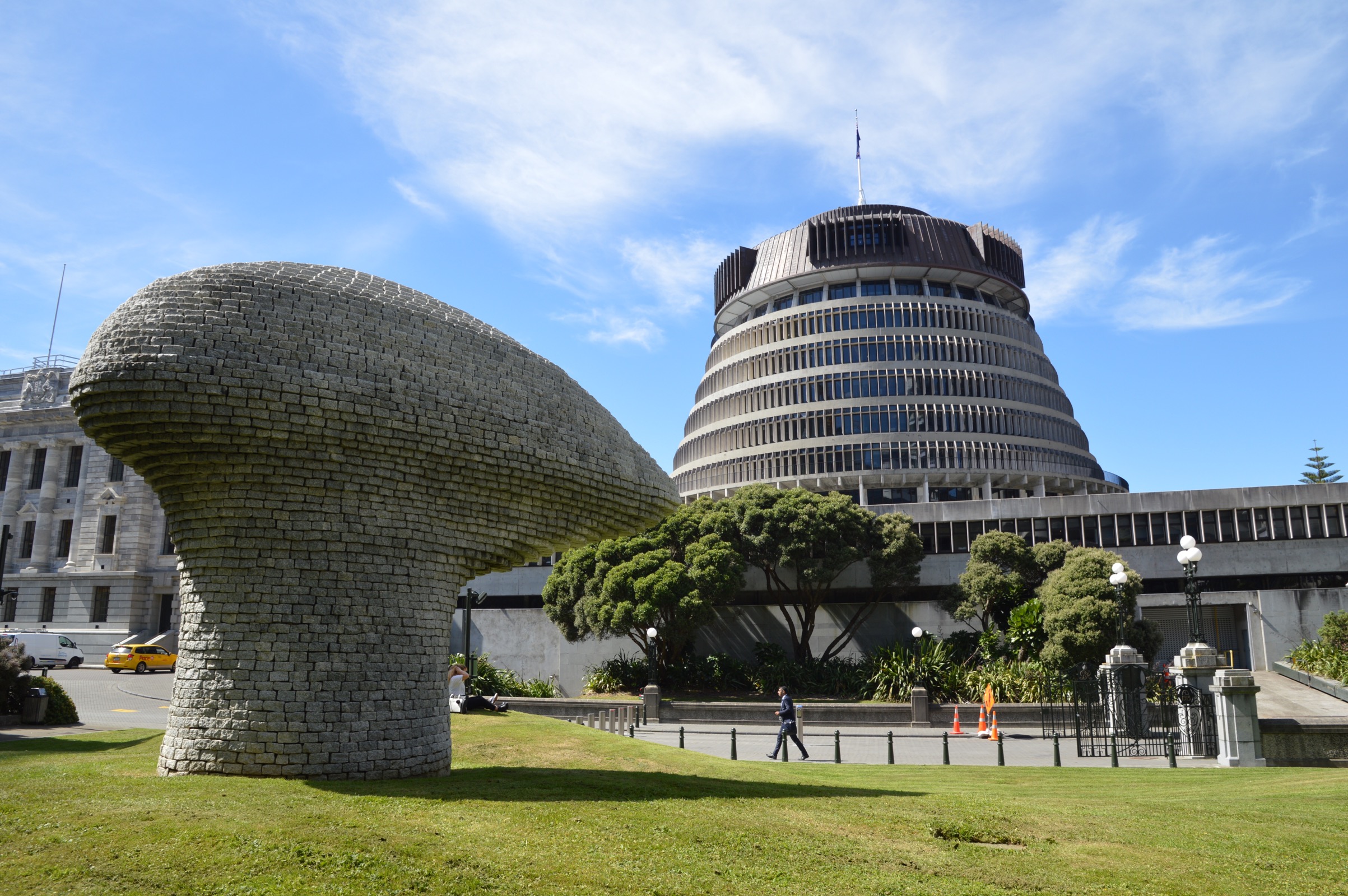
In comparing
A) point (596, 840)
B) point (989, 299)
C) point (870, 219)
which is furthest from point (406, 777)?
point (989, 299)

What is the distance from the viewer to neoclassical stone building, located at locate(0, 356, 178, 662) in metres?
60.2

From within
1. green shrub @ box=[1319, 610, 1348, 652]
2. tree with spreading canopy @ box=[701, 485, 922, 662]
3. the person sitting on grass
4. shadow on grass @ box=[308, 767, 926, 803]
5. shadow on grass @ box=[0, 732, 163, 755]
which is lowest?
shadow on grass @ box=[0, 732, 163, 755]

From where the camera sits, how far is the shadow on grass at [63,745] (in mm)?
15617

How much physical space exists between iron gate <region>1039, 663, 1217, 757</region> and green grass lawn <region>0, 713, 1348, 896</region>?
830 centimetres

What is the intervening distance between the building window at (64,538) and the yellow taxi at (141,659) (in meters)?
19.6

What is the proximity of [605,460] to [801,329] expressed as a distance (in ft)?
220

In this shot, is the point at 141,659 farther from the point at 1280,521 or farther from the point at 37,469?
the point at 1280,521

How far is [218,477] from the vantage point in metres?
11.6

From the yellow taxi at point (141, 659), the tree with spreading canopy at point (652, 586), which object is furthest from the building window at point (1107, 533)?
the yellow taxi at point (141, 659)

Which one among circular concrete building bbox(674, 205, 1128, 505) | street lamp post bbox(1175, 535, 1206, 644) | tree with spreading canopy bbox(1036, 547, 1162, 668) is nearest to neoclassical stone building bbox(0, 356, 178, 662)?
circular concrete building bbox(674, 205, 1128, 505)

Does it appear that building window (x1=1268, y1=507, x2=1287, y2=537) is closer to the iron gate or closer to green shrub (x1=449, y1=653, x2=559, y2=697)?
the iron gate

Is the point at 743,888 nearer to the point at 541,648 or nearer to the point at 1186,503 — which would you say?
the point at 541,648

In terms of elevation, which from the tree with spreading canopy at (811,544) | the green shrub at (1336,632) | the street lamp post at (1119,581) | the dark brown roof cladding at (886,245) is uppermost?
the dark brown roof cladding at (886,245)

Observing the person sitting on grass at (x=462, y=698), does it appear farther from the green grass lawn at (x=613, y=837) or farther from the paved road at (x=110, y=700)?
the green grass lawn at (x=613, y=837)
